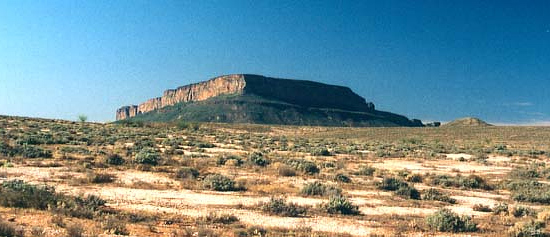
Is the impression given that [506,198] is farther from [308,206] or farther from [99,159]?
[99,159]

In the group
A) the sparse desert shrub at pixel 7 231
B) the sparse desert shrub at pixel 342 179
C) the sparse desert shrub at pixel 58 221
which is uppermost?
the sparse desert shrub at pixel 7 231

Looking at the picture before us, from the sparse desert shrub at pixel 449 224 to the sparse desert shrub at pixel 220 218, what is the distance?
469 centimetres

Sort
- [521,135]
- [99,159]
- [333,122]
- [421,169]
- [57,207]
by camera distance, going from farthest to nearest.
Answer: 1. [333,122]
2. [521,135]
3. [421,169]
4. [99,159]
5. [57,207]

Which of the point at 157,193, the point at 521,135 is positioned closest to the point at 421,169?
the point at 157,193

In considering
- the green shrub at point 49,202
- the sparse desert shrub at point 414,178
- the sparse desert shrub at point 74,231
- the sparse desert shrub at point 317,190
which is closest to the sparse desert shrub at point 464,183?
the sparse desert shrub at point 414,178

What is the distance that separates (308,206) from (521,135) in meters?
70.2

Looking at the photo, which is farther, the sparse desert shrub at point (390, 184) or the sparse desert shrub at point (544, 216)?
the sparse desert shrub at point (390, 184)

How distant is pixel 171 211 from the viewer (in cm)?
1123

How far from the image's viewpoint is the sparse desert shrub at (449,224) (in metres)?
10.7

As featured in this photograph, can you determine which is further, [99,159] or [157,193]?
[99,159]

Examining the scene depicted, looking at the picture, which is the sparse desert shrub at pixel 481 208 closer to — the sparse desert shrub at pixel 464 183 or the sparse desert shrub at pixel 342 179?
the sparse desert shrub at pixel 464 183

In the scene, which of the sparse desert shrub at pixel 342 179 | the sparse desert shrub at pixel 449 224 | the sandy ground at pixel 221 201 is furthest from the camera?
the sparse desert shrub at pixel 342 179

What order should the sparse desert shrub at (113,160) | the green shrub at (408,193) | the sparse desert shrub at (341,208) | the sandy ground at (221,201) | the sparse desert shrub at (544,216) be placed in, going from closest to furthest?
the sandy ground at (221,201)
the sparse desert shrub at (544,216)
the sparse desert shrub at (341,208)
the green shrub at (408,193)
the sparse desert shrub at (113,160)

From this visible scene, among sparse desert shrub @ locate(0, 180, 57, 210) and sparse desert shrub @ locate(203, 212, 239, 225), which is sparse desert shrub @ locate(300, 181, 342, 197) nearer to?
sparse desert shrub @ locate(203, 212, 239, 225)
